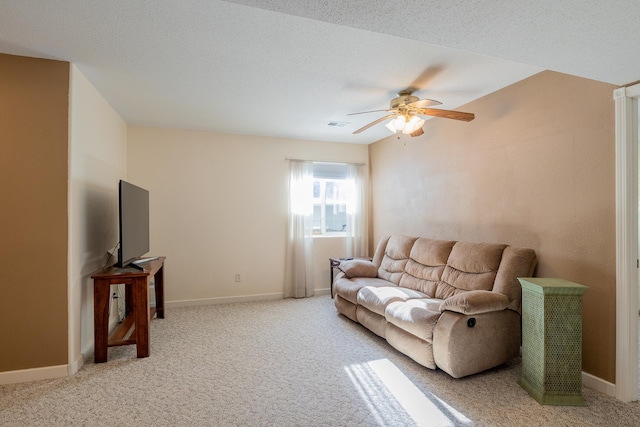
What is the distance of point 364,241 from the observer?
5352 mm

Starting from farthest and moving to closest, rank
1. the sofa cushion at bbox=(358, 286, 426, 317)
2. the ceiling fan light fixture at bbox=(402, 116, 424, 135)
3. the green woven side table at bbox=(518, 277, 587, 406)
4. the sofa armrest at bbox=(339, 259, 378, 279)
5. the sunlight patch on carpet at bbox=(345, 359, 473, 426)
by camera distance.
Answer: the sofa armrest at bbox=(339, 259, 378, 279) → the sofa cushion at bbox=(358, 286, 426, 317) → the ceiling fan light fixture at bbox=(402, 116, 424, 135) → the green woven side table at bbox=(518, 277, 587, 406) → the sunlight patch on carpet at bbox=(345, 359, 473, 426)

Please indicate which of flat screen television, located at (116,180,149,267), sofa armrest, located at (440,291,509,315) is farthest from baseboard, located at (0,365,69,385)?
sofa armrest, located at (440,291,509,315)

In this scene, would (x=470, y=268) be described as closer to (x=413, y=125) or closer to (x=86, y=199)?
(x=413, y=125)

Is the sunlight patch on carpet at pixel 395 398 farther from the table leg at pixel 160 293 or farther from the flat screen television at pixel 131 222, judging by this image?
the table leg at pixel 160 293

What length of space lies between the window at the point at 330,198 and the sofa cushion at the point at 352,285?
4.77 ft

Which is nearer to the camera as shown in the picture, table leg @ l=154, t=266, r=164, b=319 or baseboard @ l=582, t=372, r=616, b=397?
baseboard @ l=582, t=372, r=616, b=397

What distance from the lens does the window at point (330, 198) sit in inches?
211

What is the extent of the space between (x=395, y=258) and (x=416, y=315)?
1.48m

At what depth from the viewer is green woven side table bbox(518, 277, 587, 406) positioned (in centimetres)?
213

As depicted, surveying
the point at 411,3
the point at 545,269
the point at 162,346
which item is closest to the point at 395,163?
the point at 545,269

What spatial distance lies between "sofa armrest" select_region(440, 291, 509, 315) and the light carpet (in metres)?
0.55

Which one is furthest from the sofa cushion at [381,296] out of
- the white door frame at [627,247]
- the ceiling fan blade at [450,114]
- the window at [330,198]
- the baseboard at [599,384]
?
the window at [330,198]

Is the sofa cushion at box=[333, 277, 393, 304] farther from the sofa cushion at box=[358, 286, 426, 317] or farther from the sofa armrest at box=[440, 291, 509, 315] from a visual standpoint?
the sofa armrest at box=[440, 291, 509, 315]

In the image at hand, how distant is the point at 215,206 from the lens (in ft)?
15.2
